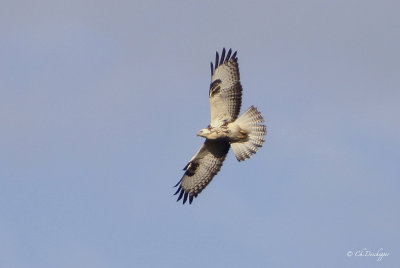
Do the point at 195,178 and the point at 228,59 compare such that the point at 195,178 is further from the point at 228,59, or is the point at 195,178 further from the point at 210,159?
the point at 228,59

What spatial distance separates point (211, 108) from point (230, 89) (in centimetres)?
52

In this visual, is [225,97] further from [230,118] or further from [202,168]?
[202,168]

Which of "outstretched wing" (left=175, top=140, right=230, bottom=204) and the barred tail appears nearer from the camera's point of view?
the barred tail

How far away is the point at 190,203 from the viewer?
24.4 metres

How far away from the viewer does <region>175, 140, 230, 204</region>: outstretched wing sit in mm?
23859

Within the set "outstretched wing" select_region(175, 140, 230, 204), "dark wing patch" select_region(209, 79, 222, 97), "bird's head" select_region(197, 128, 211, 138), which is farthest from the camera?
"outstretched wing" select_region(175, 140, 230, 204)

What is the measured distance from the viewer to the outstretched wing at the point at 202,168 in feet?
78.3

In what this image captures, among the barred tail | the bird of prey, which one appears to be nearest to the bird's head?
the bird of prey

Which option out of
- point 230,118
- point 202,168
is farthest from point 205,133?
point 202,168

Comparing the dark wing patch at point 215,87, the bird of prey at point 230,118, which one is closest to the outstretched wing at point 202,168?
the bird of prey at point 230,118

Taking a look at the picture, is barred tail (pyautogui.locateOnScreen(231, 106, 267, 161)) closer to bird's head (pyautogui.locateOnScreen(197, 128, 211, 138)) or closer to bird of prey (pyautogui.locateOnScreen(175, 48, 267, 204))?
bird of prey (pyautogui.locateOnScreen(175, 48, 267, 204))

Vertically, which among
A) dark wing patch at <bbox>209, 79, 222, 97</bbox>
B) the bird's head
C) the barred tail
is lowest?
the bird's head

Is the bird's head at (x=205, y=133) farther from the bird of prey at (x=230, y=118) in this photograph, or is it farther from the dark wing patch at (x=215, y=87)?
the dark wing patch at (x=215, y=87)

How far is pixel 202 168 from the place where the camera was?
954 inches
